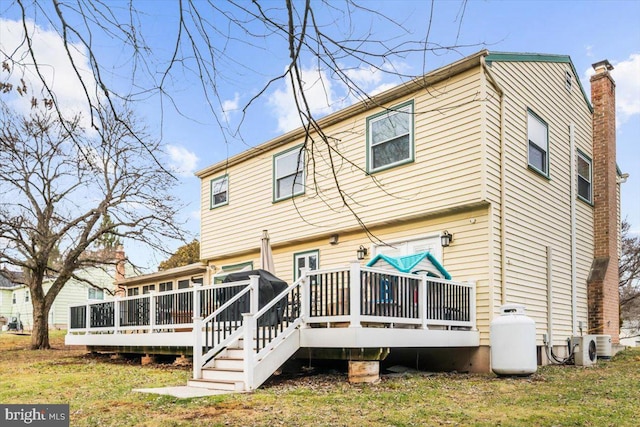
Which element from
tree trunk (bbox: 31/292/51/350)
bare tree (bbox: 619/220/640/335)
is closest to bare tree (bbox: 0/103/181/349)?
tree trunk (bbox: 31/292/51/350)

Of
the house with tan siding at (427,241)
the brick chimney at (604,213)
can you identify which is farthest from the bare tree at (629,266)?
the house with tan siding at (427,241)

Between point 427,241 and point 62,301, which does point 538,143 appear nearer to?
point 427,241

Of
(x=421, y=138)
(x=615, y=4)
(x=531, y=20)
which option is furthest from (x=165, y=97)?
(x=421, y=138)

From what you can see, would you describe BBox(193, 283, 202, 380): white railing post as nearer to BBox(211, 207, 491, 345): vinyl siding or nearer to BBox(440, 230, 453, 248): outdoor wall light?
BBox(211, 207, 491, 345): vinyl siding

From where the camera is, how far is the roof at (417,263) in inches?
407

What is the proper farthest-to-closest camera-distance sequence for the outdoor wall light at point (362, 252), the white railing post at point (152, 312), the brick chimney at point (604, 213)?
the brick chimney at point (604, 213)
the outdoor wall light at point (362, 252)
the white railing post at point (152, 312)

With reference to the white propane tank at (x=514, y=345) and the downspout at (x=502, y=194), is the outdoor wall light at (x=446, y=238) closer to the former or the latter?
the downspout at (x=502, y=194)

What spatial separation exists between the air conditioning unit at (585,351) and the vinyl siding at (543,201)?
0.47 metres

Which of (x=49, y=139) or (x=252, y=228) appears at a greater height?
(x=49, y=139)

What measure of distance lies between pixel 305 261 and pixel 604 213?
296 inches

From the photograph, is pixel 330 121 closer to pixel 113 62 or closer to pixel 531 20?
pixel 531 20

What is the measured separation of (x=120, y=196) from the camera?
62.0 ft

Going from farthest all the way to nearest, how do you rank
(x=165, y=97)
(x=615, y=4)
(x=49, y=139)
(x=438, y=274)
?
(x=49, y=139), (x=438, y=274), (x=615, y=4), (x=165, y=97)

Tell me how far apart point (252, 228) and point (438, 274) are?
6376mm
